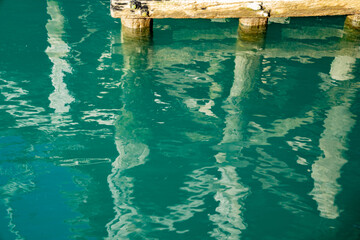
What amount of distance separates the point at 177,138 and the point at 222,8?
9.78 ft

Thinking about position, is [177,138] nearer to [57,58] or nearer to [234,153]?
[234,153]

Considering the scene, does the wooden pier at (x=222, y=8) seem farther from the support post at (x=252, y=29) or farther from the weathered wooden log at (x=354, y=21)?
the weathered wooden log at (x=354, y=21)

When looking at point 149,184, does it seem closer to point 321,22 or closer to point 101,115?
point 101,115

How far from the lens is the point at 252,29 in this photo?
275 inches

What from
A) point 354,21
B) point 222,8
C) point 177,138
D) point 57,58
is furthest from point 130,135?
point 354,21

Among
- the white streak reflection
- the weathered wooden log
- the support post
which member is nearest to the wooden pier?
the support post

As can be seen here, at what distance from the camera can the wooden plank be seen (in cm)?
620

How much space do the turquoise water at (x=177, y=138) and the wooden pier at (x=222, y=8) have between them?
0.63m

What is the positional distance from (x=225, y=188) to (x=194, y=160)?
51 centimetres

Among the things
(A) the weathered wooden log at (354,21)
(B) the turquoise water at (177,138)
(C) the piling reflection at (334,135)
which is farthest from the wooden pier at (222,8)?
(C) the piling reflection at (334,135)

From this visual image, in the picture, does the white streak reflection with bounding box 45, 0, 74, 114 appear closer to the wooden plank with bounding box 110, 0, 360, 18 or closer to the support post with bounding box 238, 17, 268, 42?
the wooden plank with bounding box 110, 0, 360, 18

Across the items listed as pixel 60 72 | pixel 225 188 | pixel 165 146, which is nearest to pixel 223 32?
pixel 60 72

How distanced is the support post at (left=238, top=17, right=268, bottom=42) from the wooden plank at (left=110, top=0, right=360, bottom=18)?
41 centimetres

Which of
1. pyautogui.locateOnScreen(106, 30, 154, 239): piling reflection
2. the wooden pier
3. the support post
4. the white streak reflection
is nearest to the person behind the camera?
pyautogui.locateOnScreen(106, 30, 154, 239): piling reflection
